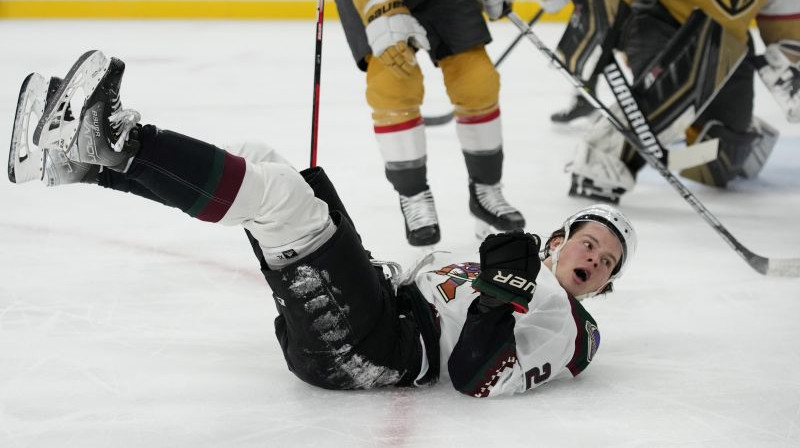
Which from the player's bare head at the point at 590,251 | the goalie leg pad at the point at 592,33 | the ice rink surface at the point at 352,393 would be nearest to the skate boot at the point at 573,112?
the ice rink surface at the point at 352,393

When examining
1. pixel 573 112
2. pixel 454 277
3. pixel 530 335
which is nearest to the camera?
pixel 530 335

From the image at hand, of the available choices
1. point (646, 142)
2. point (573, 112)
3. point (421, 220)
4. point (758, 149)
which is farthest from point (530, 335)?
point (573, 112)

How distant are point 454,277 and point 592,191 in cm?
153

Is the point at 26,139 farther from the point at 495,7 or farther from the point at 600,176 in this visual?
the point at 600,176

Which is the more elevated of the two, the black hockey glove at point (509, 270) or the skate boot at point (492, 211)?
the black hockey glove at point (509, 270)

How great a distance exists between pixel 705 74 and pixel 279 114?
180 centimetres

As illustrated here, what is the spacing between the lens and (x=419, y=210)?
256cm

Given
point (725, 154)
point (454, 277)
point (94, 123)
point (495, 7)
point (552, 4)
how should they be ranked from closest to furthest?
1. point (94, 123)
2. point (454, 277)
3. point (495, 7)
4. point (552, 4)
5. point (725, 154)

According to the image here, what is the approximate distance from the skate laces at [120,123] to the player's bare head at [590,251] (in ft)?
2.58

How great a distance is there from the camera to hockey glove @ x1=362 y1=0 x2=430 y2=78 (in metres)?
2.42

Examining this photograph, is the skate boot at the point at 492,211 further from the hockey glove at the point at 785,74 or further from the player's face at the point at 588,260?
the hockey glove at the point at 785,74

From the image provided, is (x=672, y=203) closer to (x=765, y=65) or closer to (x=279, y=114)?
(x=765, y=65)

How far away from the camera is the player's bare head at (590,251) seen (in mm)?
1798

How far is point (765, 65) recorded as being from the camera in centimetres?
313
